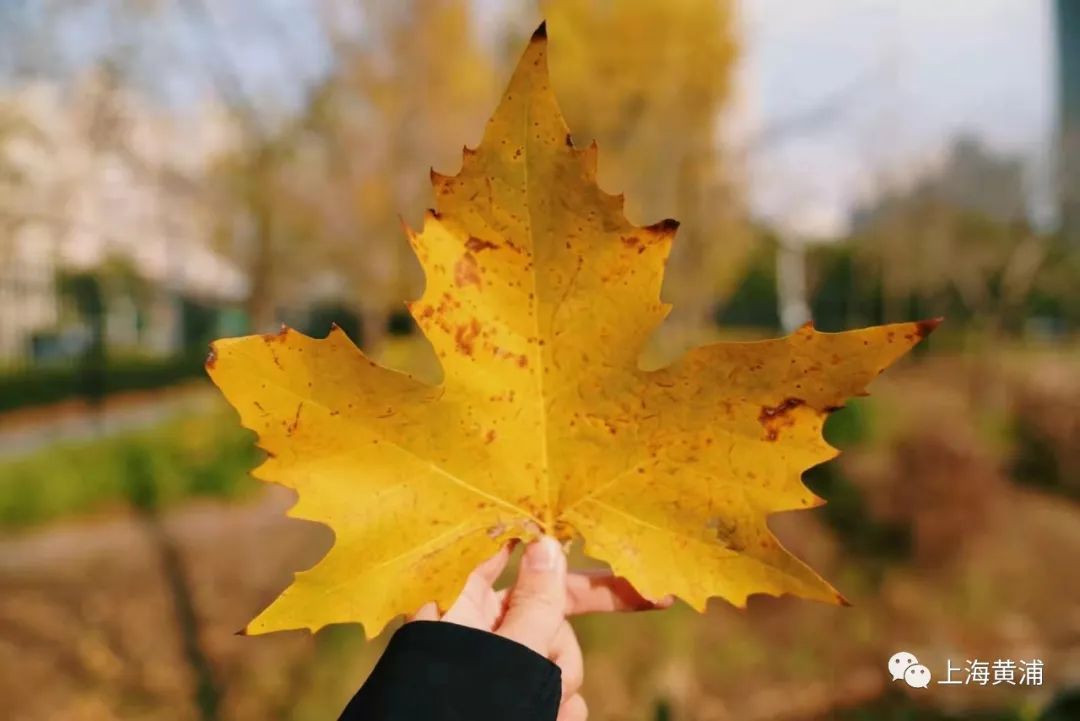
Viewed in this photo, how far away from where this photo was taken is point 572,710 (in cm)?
106

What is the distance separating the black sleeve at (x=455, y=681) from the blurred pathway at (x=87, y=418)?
19.8 feet

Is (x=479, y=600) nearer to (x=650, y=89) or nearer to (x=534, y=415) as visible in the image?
(x=534, y=415)

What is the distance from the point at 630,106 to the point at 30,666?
517cm

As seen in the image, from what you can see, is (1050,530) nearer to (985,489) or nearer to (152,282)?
(985,489)

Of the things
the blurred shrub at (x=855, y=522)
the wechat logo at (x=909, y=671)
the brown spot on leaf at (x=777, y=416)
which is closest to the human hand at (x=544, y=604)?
the brown spot on leaf at (x=777, y=416)

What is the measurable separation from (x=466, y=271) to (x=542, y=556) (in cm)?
35

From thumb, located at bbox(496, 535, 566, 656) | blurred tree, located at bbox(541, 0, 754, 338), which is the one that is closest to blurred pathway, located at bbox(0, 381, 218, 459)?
blurred tree, located at bbox(541, 0, 754, 338)

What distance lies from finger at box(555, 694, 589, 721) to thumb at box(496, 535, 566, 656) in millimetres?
176

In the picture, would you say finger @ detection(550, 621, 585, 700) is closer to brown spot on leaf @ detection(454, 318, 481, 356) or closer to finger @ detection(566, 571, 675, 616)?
finger @ detection(566, 571, 675, 616)

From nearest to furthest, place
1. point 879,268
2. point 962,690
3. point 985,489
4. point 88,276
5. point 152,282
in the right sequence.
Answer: point 962,690 < point 985,489 < point 152,282 < point 88,276 < point 879,268

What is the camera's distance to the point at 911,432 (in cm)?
548

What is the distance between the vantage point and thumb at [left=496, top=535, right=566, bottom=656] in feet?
2.90

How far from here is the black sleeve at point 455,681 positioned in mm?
760

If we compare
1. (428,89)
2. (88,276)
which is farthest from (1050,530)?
(88,276)
